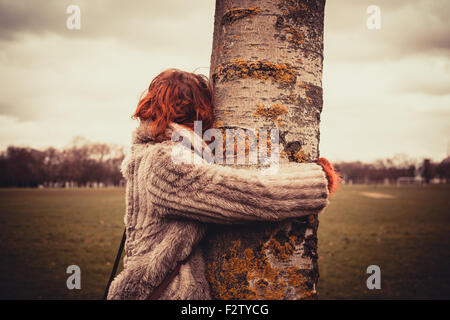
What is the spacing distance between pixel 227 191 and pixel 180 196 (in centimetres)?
23

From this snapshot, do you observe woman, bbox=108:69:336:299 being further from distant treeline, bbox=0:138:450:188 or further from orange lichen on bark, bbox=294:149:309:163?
distant treeline, bbox=0:138:450:188

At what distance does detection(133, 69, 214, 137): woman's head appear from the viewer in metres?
1.66

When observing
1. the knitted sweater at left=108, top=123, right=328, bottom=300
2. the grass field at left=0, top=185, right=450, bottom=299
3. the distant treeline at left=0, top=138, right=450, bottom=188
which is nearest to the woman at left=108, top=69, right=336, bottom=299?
the knitted sweater at left=108, top=123, right=328, bottom=300

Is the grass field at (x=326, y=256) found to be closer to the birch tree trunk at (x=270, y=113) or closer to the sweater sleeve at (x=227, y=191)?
the birch tree trunk at (x=270, y=113)

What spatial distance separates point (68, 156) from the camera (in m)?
74.1

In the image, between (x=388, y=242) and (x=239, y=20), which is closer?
(x=239, y=20)

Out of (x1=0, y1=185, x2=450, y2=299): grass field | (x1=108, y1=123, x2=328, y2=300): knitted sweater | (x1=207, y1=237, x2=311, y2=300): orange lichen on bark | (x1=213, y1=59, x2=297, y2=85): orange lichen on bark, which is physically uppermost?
(x1=213, y1=59, x2=297, y2=85): orange lichen on bark

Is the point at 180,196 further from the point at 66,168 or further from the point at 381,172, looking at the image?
the point at 381,172

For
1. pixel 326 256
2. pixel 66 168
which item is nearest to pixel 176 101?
pixel 326 256

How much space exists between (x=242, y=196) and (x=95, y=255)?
9295 mm

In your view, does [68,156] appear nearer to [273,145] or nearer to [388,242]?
[388,242]

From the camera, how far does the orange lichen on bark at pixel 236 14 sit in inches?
65.1

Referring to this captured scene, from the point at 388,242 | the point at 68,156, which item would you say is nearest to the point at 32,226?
the point at 388,242

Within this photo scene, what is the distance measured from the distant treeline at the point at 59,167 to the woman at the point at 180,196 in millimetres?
67723
